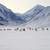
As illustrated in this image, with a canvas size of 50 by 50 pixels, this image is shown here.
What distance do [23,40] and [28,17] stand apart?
0.32 m

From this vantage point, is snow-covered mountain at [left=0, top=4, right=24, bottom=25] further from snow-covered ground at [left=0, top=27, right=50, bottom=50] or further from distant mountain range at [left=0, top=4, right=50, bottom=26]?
snow-covered ground at [left=0, top=27, right=50, bottom=50]

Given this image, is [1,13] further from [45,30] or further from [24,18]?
[45,30]

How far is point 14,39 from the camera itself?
1.37m

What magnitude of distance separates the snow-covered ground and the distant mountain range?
0.40 feet

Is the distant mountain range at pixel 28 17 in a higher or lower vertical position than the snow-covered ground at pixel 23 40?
higher

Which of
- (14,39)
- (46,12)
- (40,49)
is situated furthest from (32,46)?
(46,12)

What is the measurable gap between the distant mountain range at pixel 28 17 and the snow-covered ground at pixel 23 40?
12cm

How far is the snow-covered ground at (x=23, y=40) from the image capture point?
136 cm

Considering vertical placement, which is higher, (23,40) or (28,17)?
(28,17)

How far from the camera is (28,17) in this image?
1383 millimetres

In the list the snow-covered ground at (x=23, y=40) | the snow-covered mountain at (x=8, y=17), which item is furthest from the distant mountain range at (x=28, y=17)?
the snow-covered ground at (x=23, y=40)

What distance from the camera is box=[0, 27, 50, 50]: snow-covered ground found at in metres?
1.36

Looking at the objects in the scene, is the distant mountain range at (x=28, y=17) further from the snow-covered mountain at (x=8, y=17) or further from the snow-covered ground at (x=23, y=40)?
the snow-covered ground at (x=23, y=40)

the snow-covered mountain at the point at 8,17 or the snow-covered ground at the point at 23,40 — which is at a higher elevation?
the snow-covered mountain at the point at 8,17
